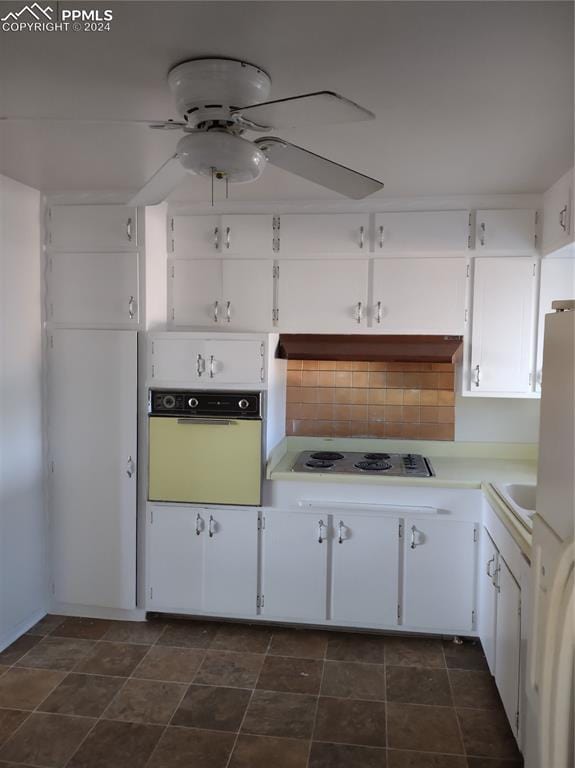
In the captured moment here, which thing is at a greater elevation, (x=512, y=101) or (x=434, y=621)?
(x=512, y=101)

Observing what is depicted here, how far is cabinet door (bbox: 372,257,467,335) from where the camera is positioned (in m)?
3.48

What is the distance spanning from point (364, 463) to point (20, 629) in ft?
6.84

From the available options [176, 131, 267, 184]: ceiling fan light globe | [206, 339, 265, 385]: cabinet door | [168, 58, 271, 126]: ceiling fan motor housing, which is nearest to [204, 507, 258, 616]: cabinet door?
[206, 339, 265, 385]: cabinet door

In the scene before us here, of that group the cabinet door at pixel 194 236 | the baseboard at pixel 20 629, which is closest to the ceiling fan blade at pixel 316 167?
the cabinet door at pixel 194 236

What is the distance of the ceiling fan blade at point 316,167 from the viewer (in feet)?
6.16

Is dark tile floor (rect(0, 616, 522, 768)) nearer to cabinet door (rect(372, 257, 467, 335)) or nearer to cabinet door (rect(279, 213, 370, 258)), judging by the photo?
cabinet door (rect(372, 257, 467, 335))

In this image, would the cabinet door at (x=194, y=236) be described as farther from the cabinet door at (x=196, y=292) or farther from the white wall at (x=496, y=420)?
the white wall at (x=496, y=420)

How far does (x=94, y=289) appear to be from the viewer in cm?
353

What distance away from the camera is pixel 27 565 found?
3.47 m

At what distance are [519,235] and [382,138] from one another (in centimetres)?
129

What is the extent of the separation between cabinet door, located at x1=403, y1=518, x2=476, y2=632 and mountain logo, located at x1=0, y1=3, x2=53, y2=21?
269 cm

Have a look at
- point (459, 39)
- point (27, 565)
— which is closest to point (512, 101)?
point (459, 39)

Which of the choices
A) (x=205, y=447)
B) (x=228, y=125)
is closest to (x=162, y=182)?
(x=228, y=125)

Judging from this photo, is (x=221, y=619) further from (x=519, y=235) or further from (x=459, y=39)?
(x=459, y=39)
